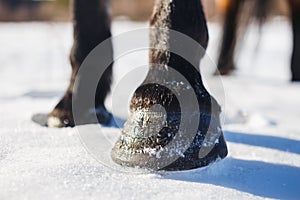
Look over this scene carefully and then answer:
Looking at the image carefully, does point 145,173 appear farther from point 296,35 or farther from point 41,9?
point 41,9

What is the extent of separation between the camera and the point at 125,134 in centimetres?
275

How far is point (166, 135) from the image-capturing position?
267 cm

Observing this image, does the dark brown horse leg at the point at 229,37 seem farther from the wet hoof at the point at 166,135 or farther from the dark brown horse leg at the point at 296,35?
the wet hoof at the point at 166,135

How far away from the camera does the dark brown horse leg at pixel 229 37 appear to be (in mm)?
8016

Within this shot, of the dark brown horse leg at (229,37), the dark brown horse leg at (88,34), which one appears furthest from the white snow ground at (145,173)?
the dark brown horse leg at (229,37)

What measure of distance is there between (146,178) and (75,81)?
1510 mm

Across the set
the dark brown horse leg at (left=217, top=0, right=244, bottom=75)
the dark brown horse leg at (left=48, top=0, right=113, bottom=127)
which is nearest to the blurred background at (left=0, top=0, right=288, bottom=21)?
the dark brown horse leg at (left=217, top=0, right=244, bottom=75)

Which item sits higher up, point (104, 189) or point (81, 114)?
point (104, 189)

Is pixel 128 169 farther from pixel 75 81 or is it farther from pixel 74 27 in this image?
pixel 74 27

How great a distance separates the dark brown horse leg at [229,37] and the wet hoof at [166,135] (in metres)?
5.40

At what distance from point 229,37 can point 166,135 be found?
5793 mm

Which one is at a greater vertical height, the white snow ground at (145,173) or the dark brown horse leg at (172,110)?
the dark brown horse leg at (172,110)

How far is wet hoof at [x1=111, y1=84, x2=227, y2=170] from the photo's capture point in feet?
8.59

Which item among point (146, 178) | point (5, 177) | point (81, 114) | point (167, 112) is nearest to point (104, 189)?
point (146, 178)
